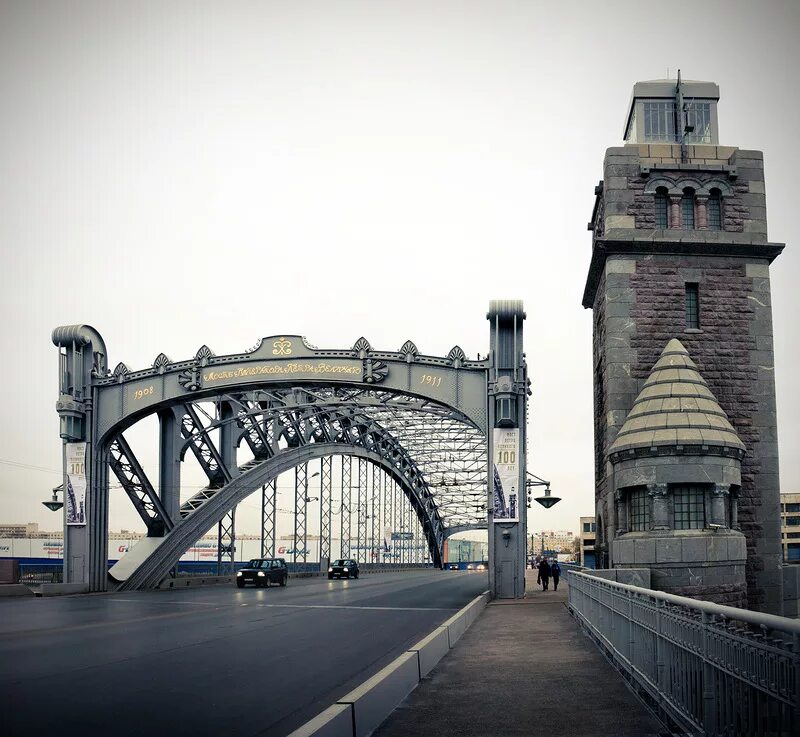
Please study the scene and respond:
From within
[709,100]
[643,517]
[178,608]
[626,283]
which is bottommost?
[178,608]

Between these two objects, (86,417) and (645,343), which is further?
(86,417)

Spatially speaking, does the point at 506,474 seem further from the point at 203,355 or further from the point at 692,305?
the point at 203,355

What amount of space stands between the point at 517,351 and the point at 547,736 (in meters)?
26.9

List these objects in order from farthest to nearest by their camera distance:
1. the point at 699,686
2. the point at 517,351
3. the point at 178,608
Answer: the point at 517,351 < the point at 178,608 < the point at 699,686

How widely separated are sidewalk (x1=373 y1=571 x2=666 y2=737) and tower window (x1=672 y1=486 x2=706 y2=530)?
11359 mm

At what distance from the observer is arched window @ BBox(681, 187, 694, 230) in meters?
33.1

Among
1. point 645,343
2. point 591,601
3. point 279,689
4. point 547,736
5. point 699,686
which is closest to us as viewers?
point 699,686

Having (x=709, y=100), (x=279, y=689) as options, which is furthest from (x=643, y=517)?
(x=279, y=689)

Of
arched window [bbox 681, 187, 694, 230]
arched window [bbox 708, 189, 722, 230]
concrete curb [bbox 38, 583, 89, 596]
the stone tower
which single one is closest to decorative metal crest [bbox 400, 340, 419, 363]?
the stone tower

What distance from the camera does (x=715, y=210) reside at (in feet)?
109

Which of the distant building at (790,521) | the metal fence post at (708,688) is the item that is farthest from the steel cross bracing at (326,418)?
the distant building at (790,521)

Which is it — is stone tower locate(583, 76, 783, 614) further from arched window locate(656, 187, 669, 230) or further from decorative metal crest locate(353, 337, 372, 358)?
decorative metal crest locate(353, 337, 372, 358)

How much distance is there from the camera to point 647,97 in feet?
115

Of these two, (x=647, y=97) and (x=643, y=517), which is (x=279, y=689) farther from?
(x=647, y=97)
